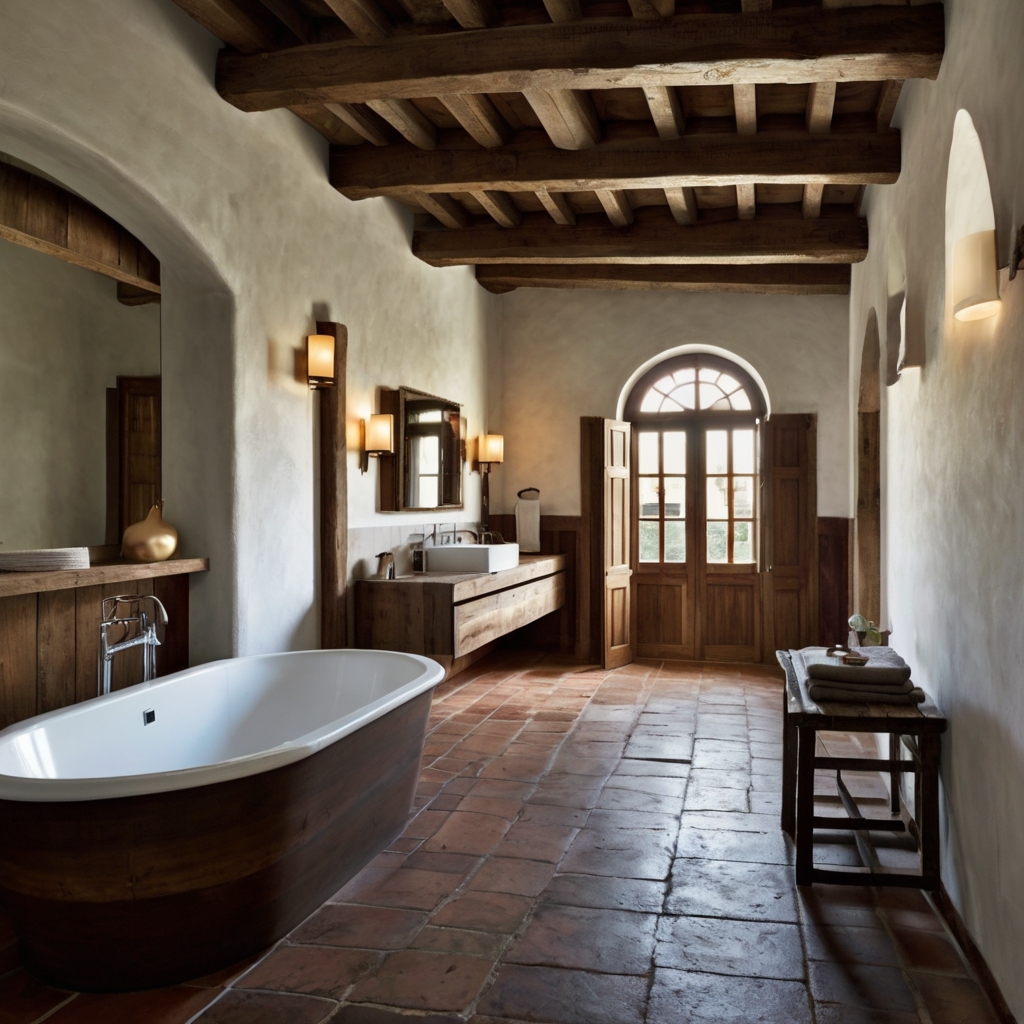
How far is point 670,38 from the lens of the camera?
135 inches

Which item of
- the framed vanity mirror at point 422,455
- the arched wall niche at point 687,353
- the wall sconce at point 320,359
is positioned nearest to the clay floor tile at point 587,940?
the wall sconce at point 320,359

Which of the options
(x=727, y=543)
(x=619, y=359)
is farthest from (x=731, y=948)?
(x=619, y=359)

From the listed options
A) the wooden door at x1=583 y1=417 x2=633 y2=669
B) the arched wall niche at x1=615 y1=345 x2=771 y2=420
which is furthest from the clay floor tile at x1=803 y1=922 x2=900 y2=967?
the arched wall niche at x1=615 y1=345 x2=771 y2=420

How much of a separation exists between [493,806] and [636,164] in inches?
128

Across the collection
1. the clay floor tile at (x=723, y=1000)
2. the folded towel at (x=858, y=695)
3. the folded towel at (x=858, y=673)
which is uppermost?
the folded towel at (x=858, y=673)

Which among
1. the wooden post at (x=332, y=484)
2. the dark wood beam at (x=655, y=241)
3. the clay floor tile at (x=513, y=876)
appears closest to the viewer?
the clay floor tile at (x=513, y=876)

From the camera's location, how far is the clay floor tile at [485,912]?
2764 mm

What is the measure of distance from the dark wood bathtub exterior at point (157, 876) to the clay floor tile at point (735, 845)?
151 centimetres

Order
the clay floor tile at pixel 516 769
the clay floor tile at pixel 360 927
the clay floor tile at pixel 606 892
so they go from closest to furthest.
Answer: the clay floor tile at pixel 360 927, the clay floor tile at pixel 606 892, the clay floor tile at pixel 516 769

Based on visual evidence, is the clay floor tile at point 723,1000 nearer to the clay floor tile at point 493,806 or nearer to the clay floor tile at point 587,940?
the clay floor tile at point 587,940

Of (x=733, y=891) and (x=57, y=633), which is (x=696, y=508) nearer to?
(x=733, y=891)

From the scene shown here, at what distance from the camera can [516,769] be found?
14.3ft

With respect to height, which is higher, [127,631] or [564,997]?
[127,631]

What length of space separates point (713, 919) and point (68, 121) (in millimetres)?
3457
